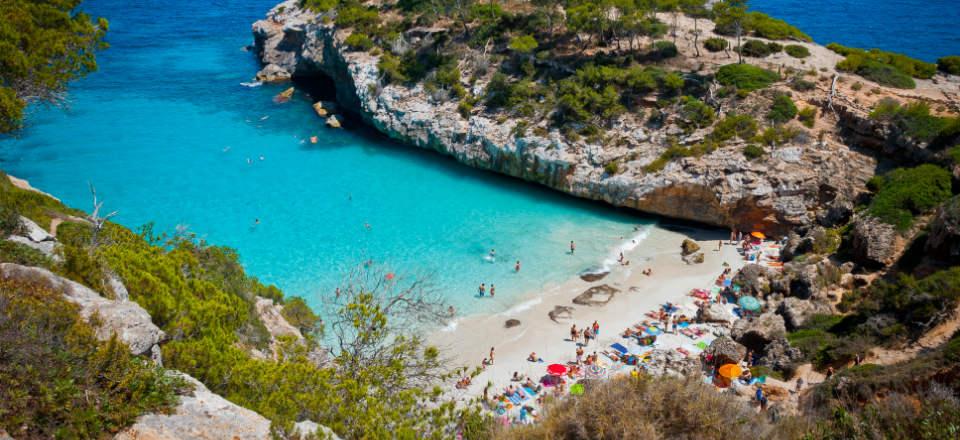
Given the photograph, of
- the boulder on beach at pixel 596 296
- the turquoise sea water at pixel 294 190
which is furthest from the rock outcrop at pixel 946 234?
the turquoise sea water at pixel 294 190

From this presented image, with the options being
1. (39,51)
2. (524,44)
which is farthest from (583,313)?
(39,51)

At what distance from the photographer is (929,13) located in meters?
65.9

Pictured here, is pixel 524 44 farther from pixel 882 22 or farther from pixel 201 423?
pixel 882 22

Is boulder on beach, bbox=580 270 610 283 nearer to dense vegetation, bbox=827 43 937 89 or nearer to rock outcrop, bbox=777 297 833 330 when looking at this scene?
rock outcrop, bbox=777 297 833 330

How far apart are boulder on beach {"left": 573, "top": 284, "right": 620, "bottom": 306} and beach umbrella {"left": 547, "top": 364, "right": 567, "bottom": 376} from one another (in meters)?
5.17

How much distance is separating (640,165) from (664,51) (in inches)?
414

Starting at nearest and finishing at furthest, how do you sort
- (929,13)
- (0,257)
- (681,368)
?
(0,257) → (681,368) → (929,13)

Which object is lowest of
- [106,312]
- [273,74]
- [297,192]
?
[297,192]

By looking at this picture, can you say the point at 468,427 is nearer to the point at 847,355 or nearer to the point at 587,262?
the point at 847,355

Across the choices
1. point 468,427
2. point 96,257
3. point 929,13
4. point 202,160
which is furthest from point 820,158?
point 929,13

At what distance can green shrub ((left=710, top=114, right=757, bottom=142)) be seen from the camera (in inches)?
1324

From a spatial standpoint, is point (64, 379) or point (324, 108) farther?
point (324, 108)

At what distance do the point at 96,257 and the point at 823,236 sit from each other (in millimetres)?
28851

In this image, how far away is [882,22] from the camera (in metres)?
64.6
